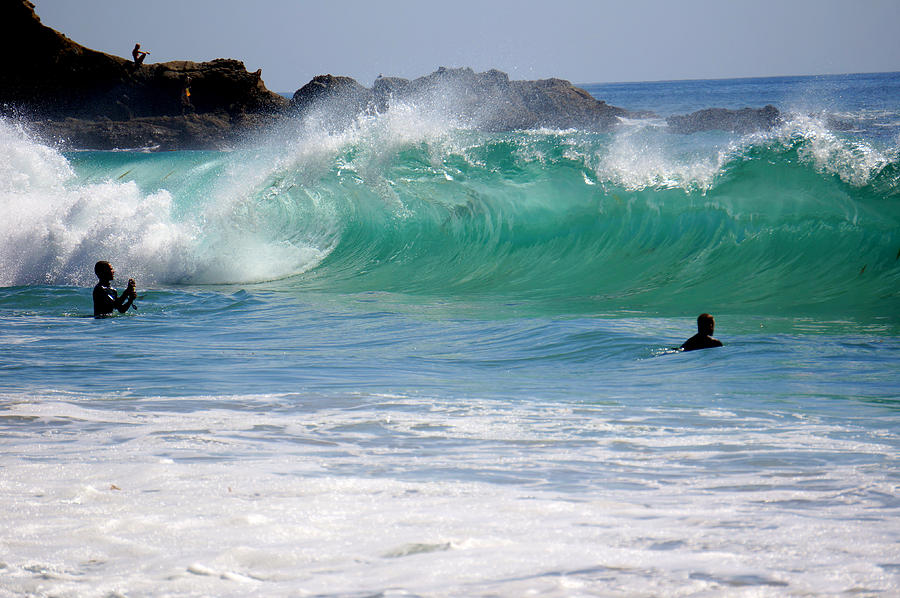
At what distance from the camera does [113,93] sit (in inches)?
2016

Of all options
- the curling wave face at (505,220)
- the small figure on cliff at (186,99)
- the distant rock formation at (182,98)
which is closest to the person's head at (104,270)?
the curling wave face at (505,220)

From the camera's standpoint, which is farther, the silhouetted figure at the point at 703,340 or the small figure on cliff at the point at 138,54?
the small figure on cliff at the point at 138,54

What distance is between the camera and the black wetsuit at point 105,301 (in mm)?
9383

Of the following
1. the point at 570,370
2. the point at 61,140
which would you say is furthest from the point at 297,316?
the point at 61,140

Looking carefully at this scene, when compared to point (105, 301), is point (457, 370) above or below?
below

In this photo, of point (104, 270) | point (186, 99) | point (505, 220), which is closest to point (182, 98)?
point (186, 99)

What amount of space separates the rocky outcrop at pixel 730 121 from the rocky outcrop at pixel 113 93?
24056 millimetres

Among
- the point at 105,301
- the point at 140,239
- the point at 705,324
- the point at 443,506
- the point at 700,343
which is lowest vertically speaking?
the point at 443,506

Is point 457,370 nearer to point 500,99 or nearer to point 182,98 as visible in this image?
point 182,98

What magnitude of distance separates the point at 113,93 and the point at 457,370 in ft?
167

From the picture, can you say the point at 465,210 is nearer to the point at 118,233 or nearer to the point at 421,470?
the point at 118,233

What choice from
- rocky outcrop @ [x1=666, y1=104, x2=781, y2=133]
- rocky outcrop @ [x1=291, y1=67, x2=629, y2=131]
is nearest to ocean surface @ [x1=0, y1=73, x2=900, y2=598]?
rocky outcrop @ [x1=666, y1=104, x2=781, y2=133]

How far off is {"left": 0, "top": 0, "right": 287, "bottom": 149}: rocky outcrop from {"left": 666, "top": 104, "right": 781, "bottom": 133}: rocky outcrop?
78.9ft

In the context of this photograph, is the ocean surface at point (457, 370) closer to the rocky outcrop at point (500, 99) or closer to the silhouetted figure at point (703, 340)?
the silhouetted figure at point (703, 340)
